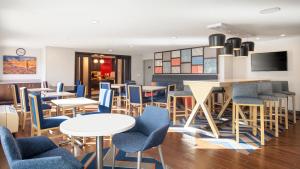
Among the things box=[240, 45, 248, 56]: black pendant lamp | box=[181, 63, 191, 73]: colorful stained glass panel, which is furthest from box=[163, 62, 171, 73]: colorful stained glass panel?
box=[240, 45, 248, 56]: black pendant lamp

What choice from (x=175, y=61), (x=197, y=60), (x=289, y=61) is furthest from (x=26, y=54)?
(x=289, y=61)

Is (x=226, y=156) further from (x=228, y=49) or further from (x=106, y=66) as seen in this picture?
(x=106, y=66)

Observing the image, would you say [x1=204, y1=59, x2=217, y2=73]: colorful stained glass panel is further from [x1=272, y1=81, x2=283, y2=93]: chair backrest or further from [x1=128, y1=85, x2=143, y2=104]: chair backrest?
[x1=128, y1=85, x2=143, y2=104]: chair backrest

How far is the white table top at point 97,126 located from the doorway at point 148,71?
28.8ft

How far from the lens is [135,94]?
536cm

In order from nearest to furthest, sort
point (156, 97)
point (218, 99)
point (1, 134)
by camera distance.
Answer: point (1, 134), point (156, 97), point (218, 99)

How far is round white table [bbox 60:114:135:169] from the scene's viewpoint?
1.72 metres

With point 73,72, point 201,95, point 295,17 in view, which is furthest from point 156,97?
point 73,72

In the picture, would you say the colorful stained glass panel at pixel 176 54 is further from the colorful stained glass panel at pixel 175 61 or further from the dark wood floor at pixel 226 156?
the dark wood floor at pixel 226 156

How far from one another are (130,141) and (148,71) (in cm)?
918

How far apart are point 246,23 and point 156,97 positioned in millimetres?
2840

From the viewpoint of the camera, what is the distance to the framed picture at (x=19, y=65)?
25.7 ft

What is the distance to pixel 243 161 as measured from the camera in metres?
2.77

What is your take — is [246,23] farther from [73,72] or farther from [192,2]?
[73,72]
